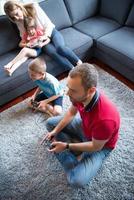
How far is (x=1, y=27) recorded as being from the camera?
2309 mm

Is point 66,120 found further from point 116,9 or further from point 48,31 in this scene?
point 116,9

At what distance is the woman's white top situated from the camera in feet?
7.39

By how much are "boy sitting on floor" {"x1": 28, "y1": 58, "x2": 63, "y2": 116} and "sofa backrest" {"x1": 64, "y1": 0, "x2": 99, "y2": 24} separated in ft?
3.74

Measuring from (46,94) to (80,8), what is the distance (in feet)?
4.30

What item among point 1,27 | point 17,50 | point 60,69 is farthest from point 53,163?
point 1,27

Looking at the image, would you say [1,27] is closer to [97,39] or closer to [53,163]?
[97,39]

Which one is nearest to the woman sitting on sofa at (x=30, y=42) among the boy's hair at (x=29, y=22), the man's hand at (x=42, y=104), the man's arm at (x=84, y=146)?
the boy's hair at (x=29, y=22)

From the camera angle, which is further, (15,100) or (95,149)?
(15,100)

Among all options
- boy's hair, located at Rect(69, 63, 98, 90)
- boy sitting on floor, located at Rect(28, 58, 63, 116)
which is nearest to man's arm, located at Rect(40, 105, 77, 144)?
boy's hair, located at Rect(69, 63, 98, 90)

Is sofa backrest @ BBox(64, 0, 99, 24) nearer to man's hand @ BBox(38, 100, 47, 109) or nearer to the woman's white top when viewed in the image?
the woman's white top

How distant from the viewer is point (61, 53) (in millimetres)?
2254

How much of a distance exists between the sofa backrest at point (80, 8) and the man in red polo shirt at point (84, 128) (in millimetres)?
1625

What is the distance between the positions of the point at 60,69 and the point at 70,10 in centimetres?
82

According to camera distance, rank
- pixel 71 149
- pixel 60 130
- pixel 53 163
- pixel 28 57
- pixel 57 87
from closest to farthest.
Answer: pixel 71 149
pixel 60 130
pixel 53 163
pixel 57 87
pixel 28 57
